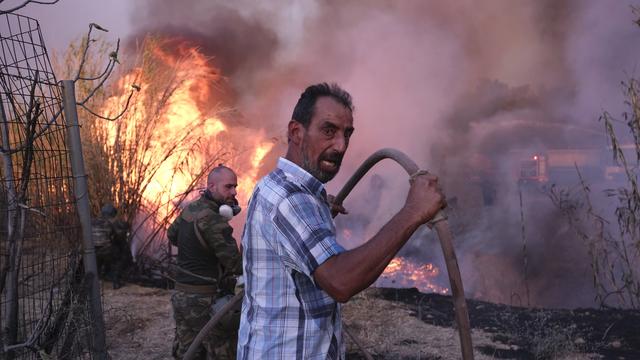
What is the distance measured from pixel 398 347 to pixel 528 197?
29.5 feet

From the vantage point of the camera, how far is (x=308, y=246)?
1.54m

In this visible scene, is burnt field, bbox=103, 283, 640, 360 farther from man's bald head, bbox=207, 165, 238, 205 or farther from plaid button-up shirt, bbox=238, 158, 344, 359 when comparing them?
plaid button-up shirt, bbox=238, 158, 344, 359

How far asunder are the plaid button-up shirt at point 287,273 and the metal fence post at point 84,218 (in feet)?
7.63

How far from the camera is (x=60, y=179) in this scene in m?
3.58

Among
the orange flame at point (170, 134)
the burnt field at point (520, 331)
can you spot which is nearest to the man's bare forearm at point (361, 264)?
the burnt field at point (520, 331)

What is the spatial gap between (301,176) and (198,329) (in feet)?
10.1

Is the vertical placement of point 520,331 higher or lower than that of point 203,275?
lower

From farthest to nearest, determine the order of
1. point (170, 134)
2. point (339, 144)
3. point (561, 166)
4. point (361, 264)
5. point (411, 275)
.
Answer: point (561, 166)
point (411, 275)
point (170, 134)
point (339, 144)
point (361, 264)

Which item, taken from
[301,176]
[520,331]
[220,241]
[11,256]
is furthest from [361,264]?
[520,331]

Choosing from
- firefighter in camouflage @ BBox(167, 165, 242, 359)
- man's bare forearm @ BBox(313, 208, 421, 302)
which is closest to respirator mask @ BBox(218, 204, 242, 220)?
firefighter in camouflage @ BBox(167, 165, 242, 359)

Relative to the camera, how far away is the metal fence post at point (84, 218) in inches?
146

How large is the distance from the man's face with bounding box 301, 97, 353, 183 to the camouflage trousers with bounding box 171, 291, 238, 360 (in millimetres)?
2849

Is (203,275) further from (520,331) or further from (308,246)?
(520,331)

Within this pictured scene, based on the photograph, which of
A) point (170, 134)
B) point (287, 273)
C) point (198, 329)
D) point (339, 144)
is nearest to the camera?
point (287, 273)
